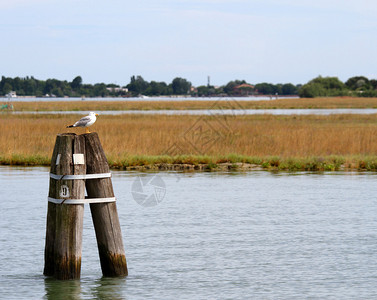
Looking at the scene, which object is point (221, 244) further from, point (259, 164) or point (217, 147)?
point (217, 147)

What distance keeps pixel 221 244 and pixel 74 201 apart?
438 centimetres

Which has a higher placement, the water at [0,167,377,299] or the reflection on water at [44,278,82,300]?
the reflection on water at [44,278,82,300]

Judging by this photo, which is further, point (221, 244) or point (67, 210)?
point (221, 244)

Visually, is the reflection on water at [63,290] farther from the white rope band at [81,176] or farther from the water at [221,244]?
the white rope band at [81,176]

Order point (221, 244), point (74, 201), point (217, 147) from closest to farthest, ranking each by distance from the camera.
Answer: point (74, 201) → point (221, 244) → point (217, 147)

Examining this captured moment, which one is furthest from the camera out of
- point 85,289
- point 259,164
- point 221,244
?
point 259,164

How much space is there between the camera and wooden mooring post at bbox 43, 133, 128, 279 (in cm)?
1005

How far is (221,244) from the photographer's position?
13727mm

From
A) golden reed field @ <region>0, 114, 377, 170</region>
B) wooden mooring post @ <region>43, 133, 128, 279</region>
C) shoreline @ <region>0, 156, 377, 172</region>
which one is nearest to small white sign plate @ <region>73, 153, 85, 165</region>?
wooden mooring post @ <region>43, 133, 128, 279</region>

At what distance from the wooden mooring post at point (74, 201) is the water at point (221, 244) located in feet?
1.74

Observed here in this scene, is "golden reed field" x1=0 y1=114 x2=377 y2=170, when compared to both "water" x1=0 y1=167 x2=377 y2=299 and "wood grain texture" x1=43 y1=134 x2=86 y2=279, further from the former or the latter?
"wood grain texture" x1=43 y1=134 x2=86 y2=279

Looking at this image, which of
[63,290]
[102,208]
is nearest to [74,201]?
[102,208]

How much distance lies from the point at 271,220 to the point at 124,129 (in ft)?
80.5

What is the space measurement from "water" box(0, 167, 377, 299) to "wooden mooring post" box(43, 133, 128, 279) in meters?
0.53
